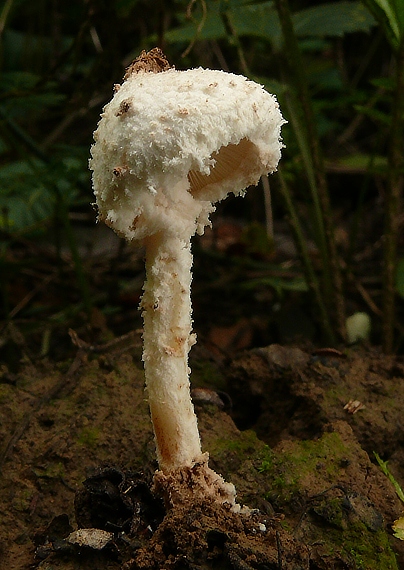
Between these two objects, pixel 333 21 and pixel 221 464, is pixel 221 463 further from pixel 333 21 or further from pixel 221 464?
pixel 333 21

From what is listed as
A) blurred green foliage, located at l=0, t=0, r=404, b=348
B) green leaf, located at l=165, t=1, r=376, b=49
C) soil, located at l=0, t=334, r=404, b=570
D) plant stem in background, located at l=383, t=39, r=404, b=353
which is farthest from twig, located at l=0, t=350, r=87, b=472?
green leaf, located at l=165, t=1, r=376, b=49

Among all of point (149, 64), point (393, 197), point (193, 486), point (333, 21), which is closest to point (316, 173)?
point (393, 197)

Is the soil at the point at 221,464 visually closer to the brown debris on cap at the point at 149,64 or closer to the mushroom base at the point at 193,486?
the mushroom base at the point at 193,486

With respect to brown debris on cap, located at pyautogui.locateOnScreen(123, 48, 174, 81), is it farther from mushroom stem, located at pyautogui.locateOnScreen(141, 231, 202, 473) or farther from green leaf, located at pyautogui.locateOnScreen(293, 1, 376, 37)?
green leaf, located at pyautogui.locateOnScreen(293, 1, 376, 37)

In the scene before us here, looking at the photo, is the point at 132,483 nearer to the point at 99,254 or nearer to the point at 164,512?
the point at 164,512

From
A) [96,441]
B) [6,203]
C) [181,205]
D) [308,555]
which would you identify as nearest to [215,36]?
[6,203]
